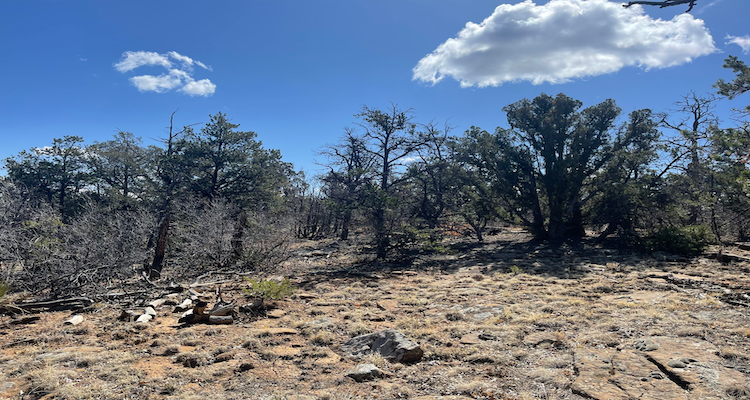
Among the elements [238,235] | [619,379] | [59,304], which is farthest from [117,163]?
[619,379]

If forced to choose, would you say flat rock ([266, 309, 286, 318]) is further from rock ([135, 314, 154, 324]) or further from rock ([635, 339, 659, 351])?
rock ([635, 339, 659, 351])

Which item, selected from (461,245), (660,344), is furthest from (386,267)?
(660,344)

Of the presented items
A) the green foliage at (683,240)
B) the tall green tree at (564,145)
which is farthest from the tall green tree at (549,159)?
the green foliage at (683,240)

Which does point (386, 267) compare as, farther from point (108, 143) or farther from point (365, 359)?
point (108, 143)

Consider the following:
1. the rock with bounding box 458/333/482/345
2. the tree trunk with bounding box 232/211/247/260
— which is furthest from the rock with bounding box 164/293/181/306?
the rock with bounding box 458/333/482/345

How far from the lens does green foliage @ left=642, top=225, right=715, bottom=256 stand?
12156 mm

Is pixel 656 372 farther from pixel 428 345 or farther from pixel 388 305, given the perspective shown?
pixel 388 305

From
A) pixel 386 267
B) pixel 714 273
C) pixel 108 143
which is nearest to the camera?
pixel 714 273

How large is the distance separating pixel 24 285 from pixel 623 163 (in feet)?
67.8

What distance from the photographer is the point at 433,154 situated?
1995cm

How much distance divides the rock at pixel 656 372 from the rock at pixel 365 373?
2.07m

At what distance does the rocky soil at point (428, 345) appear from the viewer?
384 cm

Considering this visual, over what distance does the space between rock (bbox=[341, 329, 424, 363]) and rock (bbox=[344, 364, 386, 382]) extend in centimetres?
48

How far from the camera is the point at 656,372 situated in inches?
152
